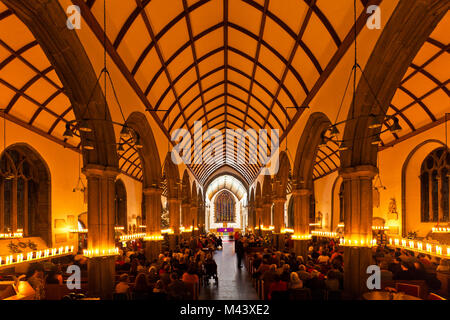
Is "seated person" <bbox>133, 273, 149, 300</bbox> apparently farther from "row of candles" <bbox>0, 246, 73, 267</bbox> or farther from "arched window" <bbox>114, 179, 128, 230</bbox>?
"arched window" <bbox>114, 179, 128, 230</bbox>

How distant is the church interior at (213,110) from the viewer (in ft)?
22.7

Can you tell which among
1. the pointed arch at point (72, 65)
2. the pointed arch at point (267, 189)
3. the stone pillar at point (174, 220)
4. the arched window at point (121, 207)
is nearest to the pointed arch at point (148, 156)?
the pointed arch at point (72, 65)

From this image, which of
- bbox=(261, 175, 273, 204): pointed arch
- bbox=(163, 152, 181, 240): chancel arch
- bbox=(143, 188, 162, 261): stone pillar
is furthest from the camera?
bbox=(261, 175, 273, 204): pointed arch

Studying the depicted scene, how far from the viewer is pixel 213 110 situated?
18.0 meters

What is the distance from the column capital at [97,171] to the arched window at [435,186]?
11382 mm

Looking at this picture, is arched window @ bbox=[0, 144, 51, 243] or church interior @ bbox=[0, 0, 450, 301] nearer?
church interior @ bbox=[0, 0, 450, 301]

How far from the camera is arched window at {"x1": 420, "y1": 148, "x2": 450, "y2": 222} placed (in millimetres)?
12078

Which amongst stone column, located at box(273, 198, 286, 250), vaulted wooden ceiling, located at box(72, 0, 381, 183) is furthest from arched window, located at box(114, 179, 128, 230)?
stone column, located at box(273, 198, 286, 250)

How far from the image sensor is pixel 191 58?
11.3m

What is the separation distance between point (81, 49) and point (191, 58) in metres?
5.04

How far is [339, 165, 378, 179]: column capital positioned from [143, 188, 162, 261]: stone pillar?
8.09 meters
